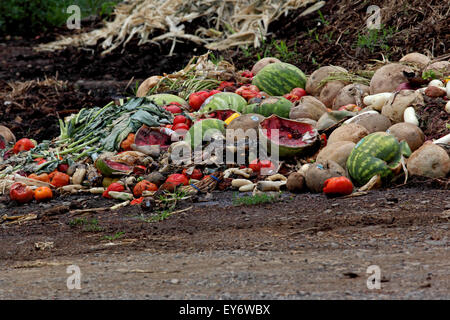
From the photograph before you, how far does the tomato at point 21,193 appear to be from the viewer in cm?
726

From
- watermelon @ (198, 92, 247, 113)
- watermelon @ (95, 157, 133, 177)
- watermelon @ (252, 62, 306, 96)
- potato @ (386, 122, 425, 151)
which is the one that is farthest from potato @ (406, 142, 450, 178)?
watermelon @ (252, 62, 306, 96)

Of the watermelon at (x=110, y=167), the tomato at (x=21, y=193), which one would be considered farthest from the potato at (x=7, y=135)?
the watermelon at (x=110, y=167)

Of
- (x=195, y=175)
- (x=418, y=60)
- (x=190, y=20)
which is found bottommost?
(x=195, y=175)

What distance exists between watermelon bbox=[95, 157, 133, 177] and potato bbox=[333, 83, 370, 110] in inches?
105

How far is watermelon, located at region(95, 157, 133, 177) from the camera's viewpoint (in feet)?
24.2

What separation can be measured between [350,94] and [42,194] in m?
3.75

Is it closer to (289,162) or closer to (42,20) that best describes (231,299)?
(289,162)

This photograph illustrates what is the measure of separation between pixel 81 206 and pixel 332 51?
18.7ft

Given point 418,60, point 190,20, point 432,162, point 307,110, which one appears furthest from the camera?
point 190,20

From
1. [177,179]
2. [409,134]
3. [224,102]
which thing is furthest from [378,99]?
[177,179]

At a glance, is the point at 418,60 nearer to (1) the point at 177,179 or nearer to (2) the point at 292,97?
(2) the point at 292,97

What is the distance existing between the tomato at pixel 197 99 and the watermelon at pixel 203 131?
119 cm

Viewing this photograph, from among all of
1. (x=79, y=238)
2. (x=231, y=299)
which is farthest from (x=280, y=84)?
(x=231, y=299)

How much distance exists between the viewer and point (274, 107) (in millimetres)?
7895
